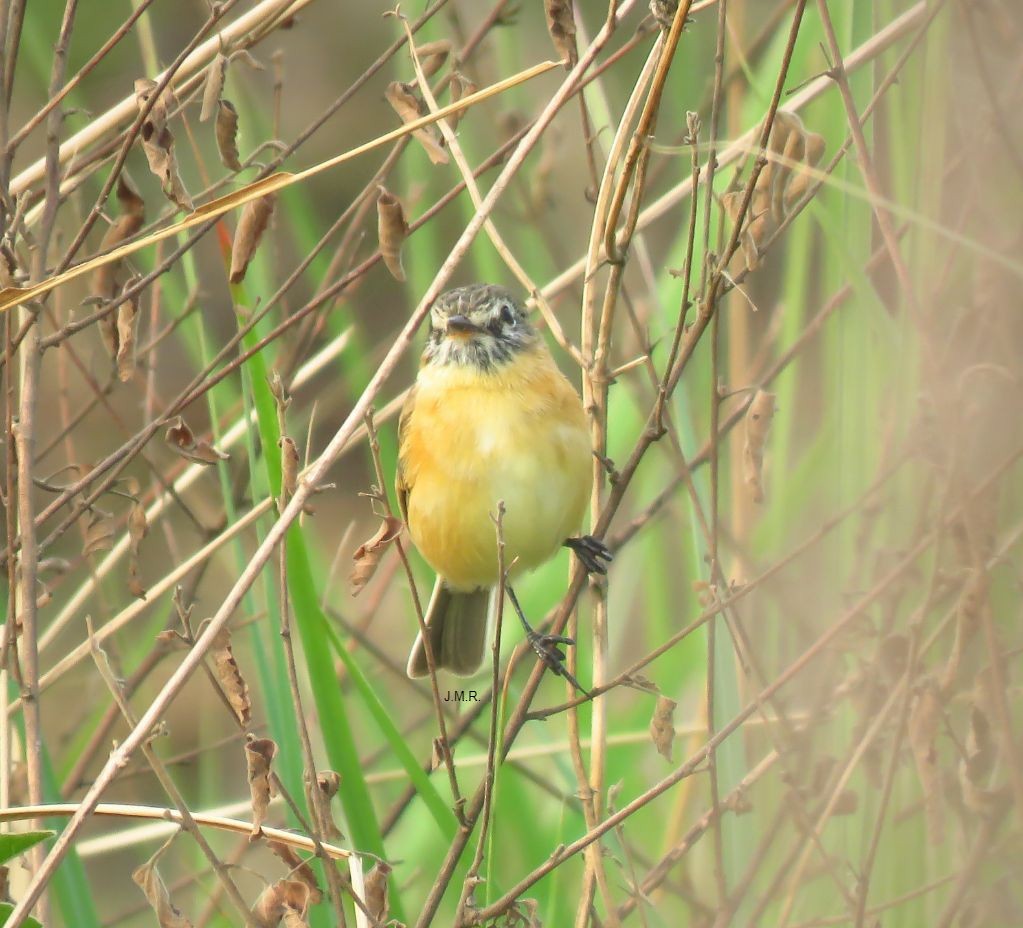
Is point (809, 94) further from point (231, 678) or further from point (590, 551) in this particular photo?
point (231, 678)

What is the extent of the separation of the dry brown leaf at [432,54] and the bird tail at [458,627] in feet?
5.27

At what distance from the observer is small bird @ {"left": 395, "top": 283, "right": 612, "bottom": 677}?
11.2ft

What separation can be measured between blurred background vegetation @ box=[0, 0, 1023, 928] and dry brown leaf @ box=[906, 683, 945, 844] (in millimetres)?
13

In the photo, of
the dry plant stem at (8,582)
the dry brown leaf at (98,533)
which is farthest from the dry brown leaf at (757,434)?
the dry plant stem at (8,582)

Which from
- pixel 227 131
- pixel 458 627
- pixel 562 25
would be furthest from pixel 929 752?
pixel 458 627

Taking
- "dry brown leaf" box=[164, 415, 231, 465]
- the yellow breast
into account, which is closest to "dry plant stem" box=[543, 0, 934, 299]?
the yellow breast

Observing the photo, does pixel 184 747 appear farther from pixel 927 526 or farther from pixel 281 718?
pixel 927 526

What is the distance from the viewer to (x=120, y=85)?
569 cm

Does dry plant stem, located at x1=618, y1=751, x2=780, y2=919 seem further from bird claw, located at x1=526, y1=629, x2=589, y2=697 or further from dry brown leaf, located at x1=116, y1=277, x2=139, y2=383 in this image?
dry brown leaf, located at x1=116, y1=277, x2=139, y2=383

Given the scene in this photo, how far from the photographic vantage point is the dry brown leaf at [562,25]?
8.02ft

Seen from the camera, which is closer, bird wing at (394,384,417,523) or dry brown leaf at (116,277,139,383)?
A: dry brown leaf at (116,277,139,383)

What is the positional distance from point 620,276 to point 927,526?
2.60ft

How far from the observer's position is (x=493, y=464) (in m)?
3.44

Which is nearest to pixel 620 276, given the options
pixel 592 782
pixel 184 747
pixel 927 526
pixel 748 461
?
pixel 748 461
